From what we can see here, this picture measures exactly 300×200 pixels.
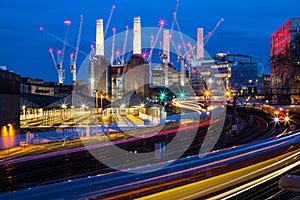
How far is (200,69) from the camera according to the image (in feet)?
579

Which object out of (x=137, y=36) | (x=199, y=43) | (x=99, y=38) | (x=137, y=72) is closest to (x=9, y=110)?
(x=137, y=72)

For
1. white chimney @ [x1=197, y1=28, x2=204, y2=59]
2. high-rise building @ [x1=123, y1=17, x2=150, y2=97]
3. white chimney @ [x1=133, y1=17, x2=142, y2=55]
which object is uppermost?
white chimney @ [x1=197, y1=28, x2=204, y2=59]

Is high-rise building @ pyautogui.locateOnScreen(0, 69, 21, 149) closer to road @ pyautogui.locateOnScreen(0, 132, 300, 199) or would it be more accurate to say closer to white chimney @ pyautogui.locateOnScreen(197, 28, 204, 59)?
road @ pyautogui.locateOnScreen(0, 132, 300, 199)

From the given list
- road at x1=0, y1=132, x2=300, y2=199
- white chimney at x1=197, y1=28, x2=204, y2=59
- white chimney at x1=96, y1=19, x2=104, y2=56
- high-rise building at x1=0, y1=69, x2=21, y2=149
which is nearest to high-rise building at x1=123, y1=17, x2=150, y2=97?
white chimney at x1=96, y1=19, x2=104, y2=56

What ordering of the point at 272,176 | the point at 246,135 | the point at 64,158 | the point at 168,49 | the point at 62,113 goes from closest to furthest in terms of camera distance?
the point at 272,176 < the point at 64,158 < the point at 246,135 < the point at 62,113 < the point at 168,49

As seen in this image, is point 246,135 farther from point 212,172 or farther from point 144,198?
point 144,198

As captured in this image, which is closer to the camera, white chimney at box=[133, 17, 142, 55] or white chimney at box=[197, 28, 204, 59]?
white chimney at box=[133, 17, 142, 55]

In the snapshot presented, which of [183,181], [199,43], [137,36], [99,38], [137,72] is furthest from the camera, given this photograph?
[199,43]

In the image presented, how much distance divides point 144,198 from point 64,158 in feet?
48.2

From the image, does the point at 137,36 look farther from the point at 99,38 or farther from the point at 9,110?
the point at 9,110

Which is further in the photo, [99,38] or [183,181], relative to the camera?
[99,38]

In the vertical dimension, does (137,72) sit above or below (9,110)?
above

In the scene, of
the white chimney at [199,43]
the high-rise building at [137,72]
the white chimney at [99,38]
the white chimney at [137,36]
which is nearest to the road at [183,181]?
the high-rise building at [137,72]

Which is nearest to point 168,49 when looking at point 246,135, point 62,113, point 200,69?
point 200,69
